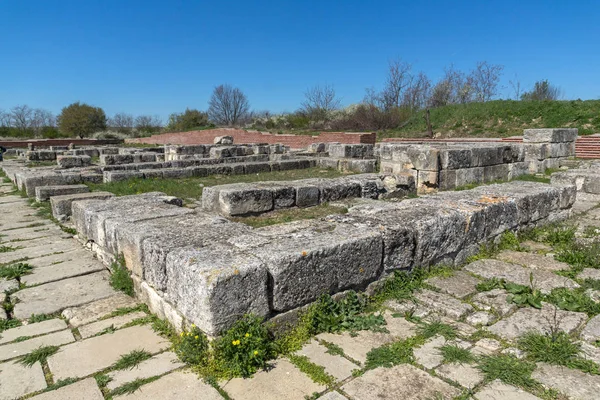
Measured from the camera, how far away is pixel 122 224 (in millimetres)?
4117

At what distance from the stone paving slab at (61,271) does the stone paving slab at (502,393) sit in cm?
410

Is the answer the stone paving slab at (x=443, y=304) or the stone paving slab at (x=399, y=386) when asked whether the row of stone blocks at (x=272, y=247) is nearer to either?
the stone paving slab at (x=443, y=304)

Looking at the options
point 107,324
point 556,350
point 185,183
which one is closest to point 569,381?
point 556,350

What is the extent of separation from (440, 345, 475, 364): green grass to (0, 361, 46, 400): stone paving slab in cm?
257

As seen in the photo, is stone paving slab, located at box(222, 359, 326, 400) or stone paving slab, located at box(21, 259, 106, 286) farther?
stone paving slab, located at box(21, 259, 106, 286)

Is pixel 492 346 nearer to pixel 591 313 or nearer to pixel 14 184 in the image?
pixel 591 313

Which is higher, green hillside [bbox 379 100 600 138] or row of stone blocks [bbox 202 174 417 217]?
green hillside [bbox 379 100 600 138]

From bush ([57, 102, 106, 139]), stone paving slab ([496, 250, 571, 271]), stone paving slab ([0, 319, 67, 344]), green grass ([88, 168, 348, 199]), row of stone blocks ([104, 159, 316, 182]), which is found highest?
bush ([57, 102, 106, 139])

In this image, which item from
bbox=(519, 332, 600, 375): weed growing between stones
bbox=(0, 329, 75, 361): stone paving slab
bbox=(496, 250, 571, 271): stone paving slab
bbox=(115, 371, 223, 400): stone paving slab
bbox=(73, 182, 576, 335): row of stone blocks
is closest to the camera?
bbox=(115, 371, 223, 400): stone paving slab

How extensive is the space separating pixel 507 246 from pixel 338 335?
117 inches

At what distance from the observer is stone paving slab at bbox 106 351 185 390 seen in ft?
8.49

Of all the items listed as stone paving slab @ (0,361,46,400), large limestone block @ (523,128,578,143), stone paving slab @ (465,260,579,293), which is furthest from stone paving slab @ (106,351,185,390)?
large limestone block @ (523,128,578,143)

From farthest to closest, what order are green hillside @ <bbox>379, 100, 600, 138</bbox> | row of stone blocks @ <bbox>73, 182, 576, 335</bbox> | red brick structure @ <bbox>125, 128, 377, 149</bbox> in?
red brick structure @ <bbox>125, 128, 377, 149</bbox>, green hillside @ <bbox>379, 100, 600, 138</bbox>, row of stone blocks @ <bbox>73, 182, 576, 335</bbox>

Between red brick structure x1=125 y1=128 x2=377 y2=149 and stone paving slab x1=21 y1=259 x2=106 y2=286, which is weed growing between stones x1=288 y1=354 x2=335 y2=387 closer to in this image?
stone paving slab x1=21 y1=259 x2=106 y2=286
